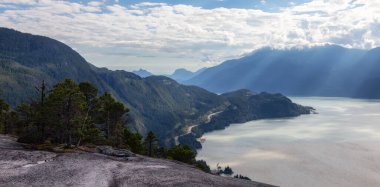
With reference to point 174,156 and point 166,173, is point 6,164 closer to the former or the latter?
point 166,173

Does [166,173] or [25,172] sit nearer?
[25,172]

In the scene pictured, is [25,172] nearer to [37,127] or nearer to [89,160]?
[89,160]

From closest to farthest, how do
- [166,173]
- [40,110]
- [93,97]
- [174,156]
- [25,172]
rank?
1. [25,172]
2. [166,173]
3. [40,110]
4. [93,97]
5. [174,156]

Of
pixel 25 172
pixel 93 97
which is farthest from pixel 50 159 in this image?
pixel 93 97

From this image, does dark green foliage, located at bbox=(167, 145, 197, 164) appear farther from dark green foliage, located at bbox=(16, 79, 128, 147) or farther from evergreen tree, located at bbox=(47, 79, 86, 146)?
evergreen tree, located at bbox=(47, 79, 86, 146)

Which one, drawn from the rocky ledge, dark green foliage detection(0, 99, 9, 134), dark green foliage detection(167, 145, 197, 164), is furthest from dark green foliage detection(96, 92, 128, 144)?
the rocky ledge

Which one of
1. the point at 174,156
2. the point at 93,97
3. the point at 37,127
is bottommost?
the point at 174,156

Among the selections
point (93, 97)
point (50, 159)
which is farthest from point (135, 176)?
point (93, 97)

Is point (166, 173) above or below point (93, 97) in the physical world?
below

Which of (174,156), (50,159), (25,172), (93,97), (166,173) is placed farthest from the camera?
(174,156)
